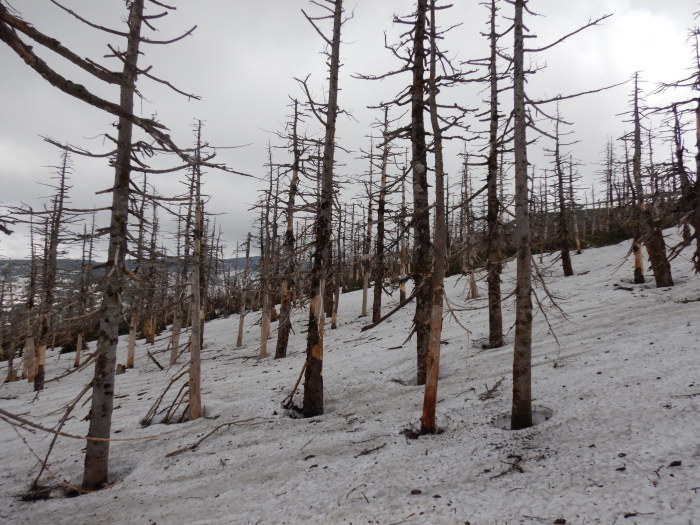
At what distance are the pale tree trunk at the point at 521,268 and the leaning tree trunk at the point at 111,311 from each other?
7.18 m

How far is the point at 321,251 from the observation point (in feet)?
26.8

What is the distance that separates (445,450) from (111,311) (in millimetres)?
6526

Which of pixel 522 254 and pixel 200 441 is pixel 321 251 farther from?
pixel 200 441

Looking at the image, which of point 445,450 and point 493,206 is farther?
point 493,206

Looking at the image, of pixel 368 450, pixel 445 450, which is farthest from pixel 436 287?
pixel 368 450

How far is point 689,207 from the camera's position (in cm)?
980

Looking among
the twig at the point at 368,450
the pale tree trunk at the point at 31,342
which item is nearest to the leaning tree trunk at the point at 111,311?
the twig at the point at 368,450

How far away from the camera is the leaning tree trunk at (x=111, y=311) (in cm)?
634

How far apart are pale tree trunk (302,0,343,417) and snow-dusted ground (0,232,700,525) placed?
74 cm

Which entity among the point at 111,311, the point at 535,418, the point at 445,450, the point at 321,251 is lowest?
the point at 445,450

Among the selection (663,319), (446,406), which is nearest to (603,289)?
(663,319)

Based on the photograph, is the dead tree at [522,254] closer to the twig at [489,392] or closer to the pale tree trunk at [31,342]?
Answer: the twig at [489,392]

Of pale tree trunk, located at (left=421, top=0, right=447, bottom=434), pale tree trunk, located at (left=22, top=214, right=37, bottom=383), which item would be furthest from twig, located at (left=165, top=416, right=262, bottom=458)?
pale tree trunk, located at (left=22, top=214, right=37, bottom=383)

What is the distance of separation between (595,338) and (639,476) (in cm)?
654
